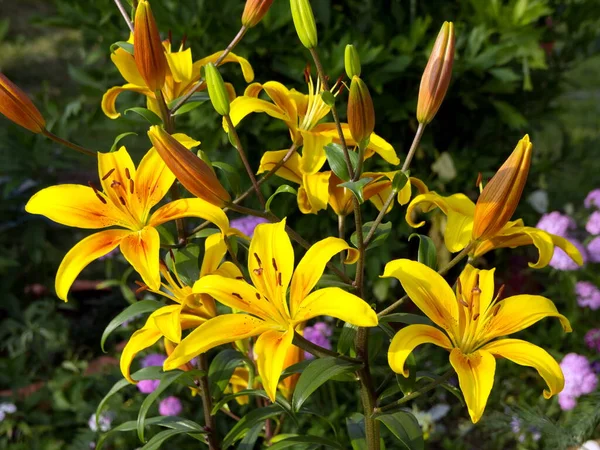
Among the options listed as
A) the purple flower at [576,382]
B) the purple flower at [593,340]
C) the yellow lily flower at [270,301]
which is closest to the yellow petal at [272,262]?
the yellow lily flower at [270,301]

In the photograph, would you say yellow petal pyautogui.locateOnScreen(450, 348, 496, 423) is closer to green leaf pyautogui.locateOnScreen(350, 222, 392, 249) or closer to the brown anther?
green leaf pyautogui.locateOnScreen(350, 222, 392, 249)

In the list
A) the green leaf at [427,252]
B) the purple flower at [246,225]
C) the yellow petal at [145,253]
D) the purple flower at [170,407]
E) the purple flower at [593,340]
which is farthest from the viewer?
the purple flower at [593,340]

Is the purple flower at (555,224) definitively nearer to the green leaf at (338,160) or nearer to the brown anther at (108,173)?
the green leaf at (338,160)

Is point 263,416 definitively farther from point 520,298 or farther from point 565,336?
point 565,336

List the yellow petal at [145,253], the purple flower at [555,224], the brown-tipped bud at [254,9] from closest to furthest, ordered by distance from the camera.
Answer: the yellow petal at [145,253]
the brown-tipped bud at [254,9]
the purple flower at [555,224]

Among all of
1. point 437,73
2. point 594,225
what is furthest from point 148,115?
point 594,225

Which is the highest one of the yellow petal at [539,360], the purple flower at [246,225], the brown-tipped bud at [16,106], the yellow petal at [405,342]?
the brown-tipped bud at [16,106]

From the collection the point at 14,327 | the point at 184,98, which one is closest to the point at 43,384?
the point at 14,327
